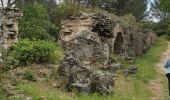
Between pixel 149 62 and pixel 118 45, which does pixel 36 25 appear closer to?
pixel 118 45

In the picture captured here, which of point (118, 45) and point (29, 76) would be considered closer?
point (29, 76)

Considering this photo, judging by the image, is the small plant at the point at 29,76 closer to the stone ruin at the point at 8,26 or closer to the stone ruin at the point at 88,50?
the stone ruin at the point at 88,50

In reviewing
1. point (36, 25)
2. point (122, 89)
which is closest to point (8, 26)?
point (122, 89)

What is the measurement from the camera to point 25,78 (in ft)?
42.4

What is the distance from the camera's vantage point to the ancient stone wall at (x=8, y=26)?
635 inches

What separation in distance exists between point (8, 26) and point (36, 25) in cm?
1067

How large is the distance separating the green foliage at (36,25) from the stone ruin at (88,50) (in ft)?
14.9

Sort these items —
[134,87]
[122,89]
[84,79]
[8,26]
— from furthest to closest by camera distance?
[134,87], [8,26], [122,89], [84,79]

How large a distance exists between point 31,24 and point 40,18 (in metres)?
2.06

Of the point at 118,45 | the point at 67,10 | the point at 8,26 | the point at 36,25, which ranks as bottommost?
the point at 118,45

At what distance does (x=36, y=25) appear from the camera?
2712 centimetres

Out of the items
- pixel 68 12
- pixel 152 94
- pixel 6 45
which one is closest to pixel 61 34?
pixel 68 12

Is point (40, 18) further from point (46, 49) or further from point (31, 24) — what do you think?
point (46, 49)

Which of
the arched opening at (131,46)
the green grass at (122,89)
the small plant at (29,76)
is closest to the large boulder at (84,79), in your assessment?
the green grass at (122,89)
